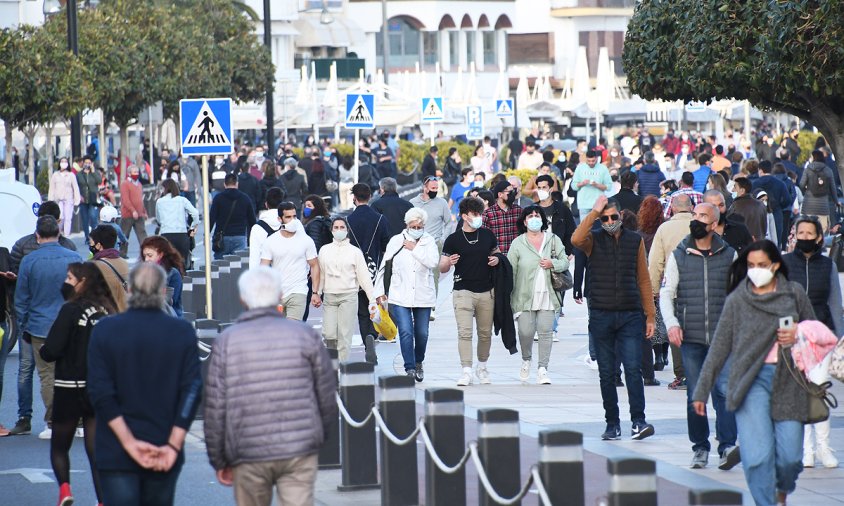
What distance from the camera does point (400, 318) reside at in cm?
1537

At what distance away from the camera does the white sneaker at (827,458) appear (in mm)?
10812

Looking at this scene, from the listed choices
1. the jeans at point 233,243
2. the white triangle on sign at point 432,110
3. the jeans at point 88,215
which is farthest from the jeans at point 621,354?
the white triangle on sign at point 432,110

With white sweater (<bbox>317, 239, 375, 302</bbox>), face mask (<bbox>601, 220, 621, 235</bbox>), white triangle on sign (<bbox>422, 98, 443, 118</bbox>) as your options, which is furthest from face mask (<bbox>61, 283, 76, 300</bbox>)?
white triangle on sign (<bbox>422, 98, 443, 118</bbox>)

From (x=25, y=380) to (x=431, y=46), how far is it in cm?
10274

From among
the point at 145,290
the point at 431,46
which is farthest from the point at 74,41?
the point at 431,46

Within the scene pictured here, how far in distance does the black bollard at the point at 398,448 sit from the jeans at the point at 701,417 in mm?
1921

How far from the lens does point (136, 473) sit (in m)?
7.35

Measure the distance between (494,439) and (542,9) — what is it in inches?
4909

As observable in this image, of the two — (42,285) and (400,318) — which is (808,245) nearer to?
(42,285)

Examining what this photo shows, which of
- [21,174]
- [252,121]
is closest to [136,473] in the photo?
[21,174]

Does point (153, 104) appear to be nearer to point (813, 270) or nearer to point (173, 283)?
point (173, 283)

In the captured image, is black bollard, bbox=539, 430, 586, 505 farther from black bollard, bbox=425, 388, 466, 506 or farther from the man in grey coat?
black bollard, bbox=425, 388, 466, 506

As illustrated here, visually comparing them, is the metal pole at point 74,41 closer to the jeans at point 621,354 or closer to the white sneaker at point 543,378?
the white sneaker at point 543,378

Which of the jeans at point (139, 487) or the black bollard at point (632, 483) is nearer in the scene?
the black bollard at point (632, 483)
